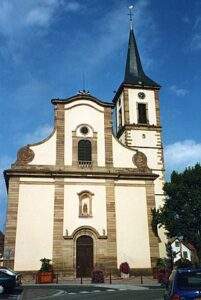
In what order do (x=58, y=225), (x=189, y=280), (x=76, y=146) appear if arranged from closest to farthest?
(x=189, y=280)
(x=58, y=225)
(x=76, y=146)

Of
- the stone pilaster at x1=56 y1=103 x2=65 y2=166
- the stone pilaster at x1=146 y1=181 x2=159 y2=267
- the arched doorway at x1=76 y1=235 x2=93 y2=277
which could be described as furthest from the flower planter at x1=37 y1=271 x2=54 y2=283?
the stone pilaster at x1=56 y1=103 x2=65 y2=166

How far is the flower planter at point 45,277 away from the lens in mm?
29734

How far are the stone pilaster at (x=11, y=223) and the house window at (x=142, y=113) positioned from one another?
1882 centimetres

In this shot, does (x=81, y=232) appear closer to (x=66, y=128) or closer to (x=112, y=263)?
(x=112, y=263)

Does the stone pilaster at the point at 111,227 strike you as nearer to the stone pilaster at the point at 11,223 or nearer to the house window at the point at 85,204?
the house window at the point at 85,204

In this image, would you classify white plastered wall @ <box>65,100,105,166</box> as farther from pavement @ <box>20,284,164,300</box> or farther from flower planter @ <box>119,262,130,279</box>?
pavement @ <box>20,284,164,300</box>

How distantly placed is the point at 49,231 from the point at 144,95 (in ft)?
75.6

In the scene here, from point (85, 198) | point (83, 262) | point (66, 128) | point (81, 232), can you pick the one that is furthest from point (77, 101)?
point (83, 262)

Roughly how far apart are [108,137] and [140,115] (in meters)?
11.8

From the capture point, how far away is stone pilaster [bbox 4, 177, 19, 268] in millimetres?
31484

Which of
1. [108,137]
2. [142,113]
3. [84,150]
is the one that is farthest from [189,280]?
[142,113]

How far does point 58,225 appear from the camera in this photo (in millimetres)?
33031

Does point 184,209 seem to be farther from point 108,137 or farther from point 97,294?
point 97,294

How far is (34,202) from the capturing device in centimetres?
3334
